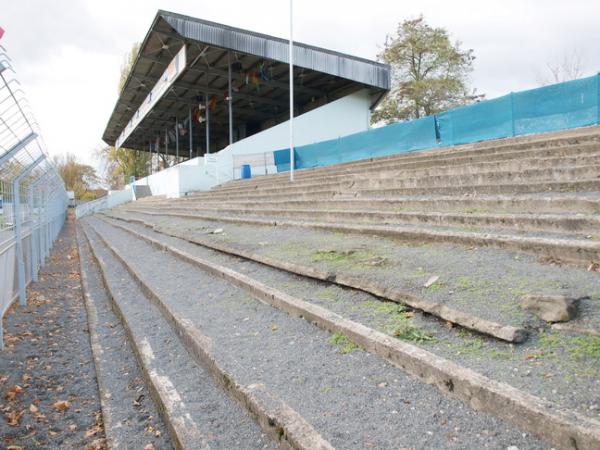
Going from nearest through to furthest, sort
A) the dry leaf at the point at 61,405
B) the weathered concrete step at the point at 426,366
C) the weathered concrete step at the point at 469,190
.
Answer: the weathered concrete step at the point at 426,366 → the dry leaf at the point at 61,405 → the weathered concrete step at the point at 469,190

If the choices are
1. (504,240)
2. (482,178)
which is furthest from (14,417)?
(482,178)

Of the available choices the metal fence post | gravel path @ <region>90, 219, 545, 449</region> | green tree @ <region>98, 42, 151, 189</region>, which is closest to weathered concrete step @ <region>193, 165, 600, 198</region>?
gravel path @ <region>90, 219, 545, 449</region>

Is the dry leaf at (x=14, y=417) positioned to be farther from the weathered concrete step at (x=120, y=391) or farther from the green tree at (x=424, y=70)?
the green tree at (x=424, y=70)

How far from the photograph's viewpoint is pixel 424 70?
112 ft

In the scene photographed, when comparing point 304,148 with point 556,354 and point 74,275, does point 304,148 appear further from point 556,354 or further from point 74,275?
point 556,354

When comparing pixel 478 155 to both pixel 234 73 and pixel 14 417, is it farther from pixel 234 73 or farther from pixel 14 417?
pixel 234 73

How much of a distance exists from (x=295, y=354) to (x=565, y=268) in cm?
218

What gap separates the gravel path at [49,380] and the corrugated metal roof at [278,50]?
16.2 meters

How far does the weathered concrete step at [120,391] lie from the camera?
2713 millimetres

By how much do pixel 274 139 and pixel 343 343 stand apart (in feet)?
72.0

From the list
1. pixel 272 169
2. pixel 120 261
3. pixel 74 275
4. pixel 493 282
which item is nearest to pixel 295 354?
pixel 493 282

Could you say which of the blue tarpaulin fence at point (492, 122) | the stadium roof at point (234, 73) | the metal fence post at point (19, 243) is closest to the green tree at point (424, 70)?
the stadium roof at point (234, 73)

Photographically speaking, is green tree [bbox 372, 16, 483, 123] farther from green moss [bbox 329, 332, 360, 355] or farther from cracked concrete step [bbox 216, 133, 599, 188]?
green moss [bbox 329, 332, 360, 355]

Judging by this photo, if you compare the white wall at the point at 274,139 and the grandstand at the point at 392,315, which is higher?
the white wall at the point at 274,139
